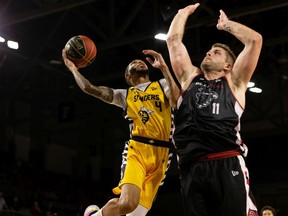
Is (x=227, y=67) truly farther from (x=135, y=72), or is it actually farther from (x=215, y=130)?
(x=135, y=72)

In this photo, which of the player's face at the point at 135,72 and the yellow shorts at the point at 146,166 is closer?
the yellow shorts at the point at 146,166

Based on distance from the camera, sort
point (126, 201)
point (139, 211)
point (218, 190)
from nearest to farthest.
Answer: point (218, 190) < point (126, 201) < point (139, 211)

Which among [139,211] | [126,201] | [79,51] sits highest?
[79,51]

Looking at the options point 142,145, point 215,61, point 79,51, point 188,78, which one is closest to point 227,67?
point 215,61

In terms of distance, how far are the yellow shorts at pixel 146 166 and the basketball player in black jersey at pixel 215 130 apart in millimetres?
1962

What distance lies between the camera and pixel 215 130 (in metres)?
4.27

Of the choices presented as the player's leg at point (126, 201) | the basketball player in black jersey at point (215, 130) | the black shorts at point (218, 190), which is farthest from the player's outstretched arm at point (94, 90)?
the black shorts at point (218, 190)

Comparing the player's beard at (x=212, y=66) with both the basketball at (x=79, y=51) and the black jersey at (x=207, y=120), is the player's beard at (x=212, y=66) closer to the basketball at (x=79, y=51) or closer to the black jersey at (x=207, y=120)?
the black jersey at (x=207, y=120)

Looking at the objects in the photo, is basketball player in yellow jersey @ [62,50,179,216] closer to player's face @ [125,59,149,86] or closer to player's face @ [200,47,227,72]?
player's face @ [125,59,149,86]

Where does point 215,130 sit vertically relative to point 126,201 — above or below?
above

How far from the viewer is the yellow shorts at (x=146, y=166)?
21.1ft

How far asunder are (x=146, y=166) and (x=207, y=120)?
2313 mm

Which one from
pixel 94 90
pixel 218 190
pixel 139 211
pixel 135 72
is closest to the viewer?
pixel 218 190

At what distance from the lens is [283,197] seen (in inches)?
1026
